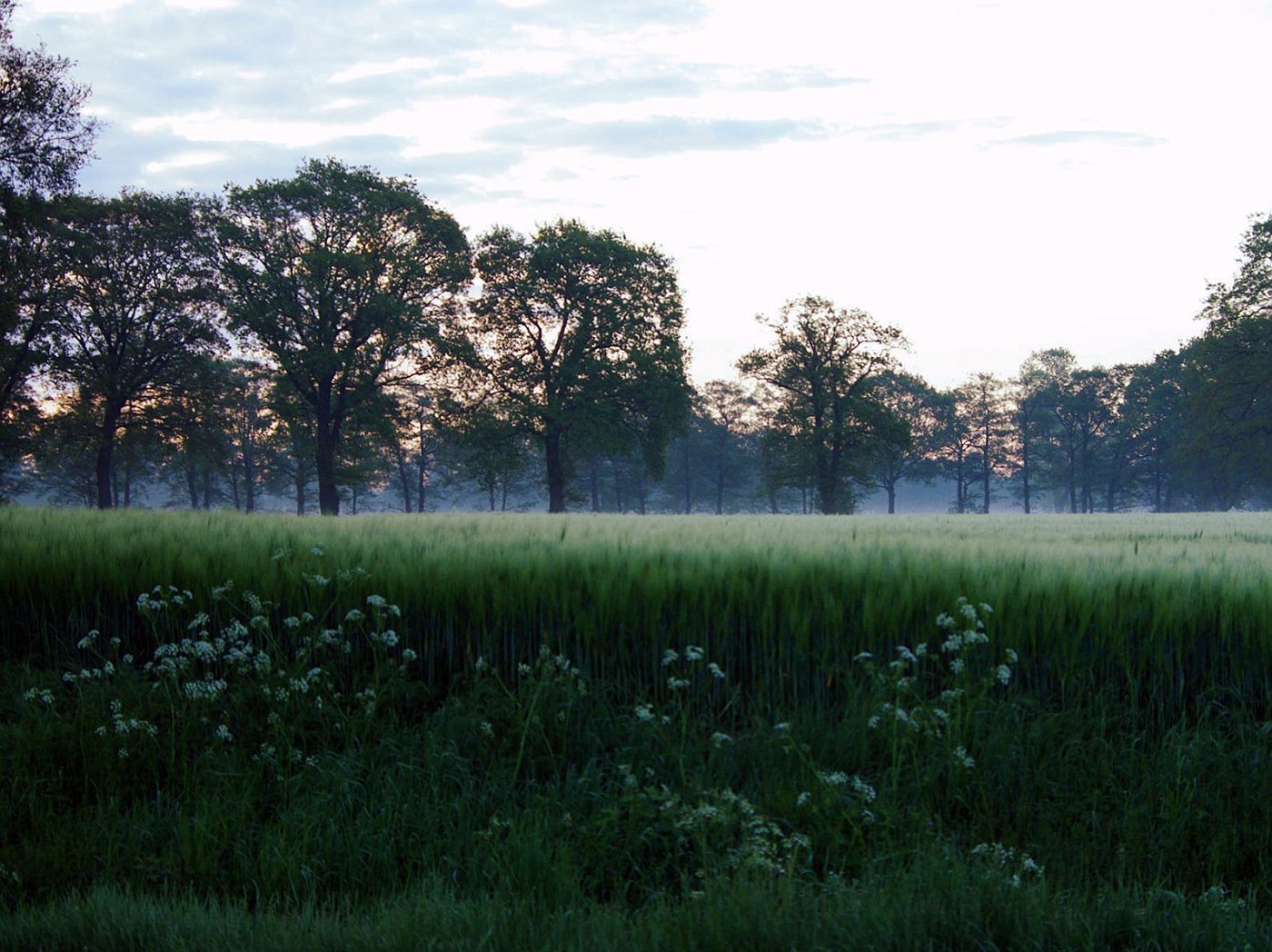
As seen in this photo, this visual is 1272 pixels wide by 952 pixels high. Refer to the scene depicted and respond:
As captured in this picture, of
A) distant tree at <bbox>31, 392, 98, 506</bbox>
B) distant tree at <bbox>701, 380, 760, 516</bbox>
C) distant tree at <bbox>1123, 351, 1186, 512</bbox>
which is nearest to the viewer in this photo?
distant tree at <bbox>31, 392, 98, 506</bbox>

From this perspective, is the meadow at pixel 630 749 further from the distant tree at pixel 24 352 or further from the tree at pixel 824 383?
the tree at pixel 824 383

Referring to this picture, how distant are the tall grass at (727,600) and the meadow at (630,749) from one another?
0.10 ft

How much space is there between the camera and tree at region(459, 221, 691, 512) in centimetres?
3672

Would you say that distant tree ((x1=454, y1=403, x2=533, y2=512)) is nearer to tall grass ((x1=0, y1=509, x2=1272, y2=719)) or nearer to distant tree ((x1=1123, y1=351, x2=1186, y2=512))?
tall grass ((x1=0, y1=509, x2=1272, y2=719))

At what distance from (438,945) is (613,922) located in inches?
24.7

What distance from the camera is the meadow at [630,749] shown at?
11.1 ft

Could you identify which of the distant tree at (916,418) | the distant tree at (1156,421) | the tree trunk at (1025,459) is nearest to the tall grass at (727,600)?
the distant tree at (916,418)

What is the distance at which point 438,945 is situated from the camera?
311 centimetres

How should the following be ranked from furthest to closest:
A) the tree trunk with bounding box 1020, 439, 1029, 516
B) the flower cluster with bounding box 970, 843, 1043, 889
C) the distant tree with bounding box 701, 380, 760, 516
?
the distant tree with bounding box 701, 380, 760, 516, the tree trunk with bounding box 1020, 439, 1029, 516, the flower cluster with bounding box 970, 843, 1043, 889

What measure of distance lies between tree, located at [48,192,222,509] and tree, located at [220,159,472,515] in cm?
242

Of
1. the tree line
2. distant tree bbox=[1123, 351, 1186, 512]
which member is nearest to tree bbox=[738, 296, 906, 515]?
the tree line

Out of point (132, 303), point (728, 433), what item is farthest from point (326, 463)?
point (728, 433)

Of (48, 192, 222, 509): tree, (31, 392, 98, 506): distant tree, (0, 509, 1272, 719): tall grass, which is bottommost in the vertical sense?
(0, 509, 1272, 719): tall grass

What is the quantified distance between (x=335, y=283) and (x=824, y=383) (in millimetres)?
26355
